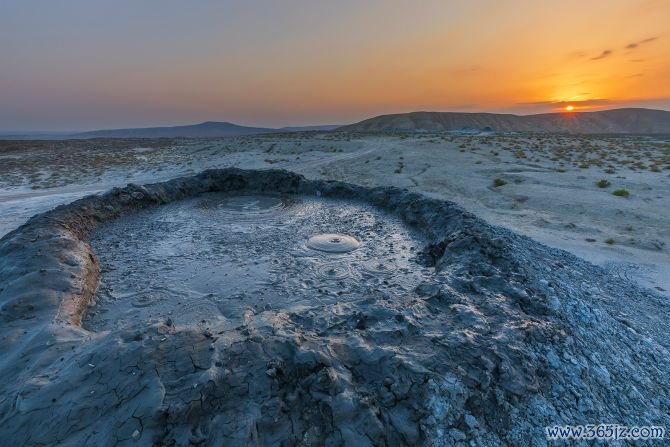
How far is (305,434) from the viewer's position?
9.81 feet

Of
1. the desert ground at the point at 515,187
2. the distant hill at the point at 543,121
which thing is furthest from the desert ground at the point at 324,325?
the distant hill at the point at 543,121

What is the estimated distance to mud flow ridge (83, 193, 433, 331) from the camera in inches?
216

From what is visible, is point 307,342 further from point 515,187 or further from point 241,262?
point 515,187

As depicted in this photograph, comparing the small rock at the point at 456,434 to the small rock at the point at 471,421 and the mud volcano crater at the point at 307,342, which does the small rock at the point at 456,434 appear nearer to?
the mud volcano crater at the point at 307,342

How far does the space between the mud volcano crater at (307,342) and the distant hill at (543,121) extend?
121 meters

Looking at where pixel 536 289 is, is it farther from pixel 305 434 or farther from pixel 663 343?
pixel 305 434

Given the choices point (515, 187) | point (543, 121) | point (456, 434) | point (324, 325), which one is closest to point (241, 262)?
point (324, 325)

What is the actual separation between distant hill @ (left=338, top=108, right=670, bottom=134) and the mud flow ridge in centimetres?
11866

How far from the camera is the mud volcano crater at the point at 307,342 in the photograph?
3049 mm

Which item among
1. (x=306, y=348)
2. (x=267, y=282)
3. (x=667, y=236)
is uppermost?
(x=306, y=348)

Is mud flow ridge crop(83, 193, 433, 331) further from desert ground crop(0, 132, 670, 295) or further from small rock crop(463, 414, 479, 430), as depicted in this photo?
desert ground crop(0, 132, 670, 295)

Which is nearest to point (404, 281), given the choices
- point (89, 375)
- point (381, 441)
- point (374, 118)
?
point (381, 441)

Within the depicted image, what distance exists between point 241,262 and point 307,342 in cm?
363

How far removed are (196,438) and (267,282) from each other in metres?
3.54
